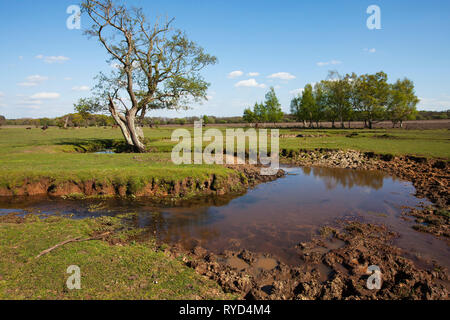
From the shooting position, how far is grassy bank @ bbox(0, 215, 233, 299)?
16.9 ft

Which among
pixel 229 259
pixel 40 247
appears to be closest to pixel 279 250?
pixel 229 259

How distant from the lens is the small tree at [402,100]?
57406mm

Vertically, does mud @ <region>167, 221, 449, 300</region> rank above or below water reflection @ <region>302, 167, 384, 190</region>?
below

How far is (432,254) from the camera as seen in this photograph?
7855 millimetres

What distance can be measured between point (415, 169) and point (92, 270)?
2197 centimetres

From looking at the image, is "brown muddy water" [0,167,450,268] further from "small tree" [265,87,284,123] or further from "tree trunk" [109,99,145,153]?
"small tree" [265,87,284,123]

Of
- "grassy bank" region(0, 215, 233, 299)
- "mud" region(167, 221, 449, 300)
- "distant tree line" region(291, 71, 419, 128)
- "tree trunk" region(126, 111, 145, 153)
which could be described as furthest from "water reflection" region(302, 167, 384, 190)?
"distant tree line" region(291, 71, 419, 128)

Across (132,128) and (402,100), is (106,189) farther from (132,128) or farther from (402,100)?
(402,100)

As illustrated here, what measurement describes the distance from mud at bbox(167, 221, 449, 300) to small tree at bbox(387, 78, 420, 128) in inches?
2396

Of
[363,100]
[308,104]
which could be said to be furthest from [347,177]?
[308,104]

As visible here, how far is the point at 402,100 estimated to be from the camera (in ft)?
188

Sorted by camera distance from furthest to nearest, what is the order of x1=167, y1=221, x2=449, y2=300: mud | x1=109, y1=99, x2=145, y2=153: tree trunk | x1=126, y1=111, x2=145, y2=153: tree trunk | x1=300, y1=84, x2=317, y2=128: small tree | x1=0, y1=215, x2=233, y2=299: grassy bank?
x1=300, y1=84, x2=317, y2=128: small tree < x1=126, y1=111, x2=145, y2=153: tree trunk < x1=109, y1=99, x2=145, y2=153: tree trunk < x1=167, y1=221, x2=449, y2=300: mud < x1=0, y1=215, x2=233, y2=299: grassy bank
